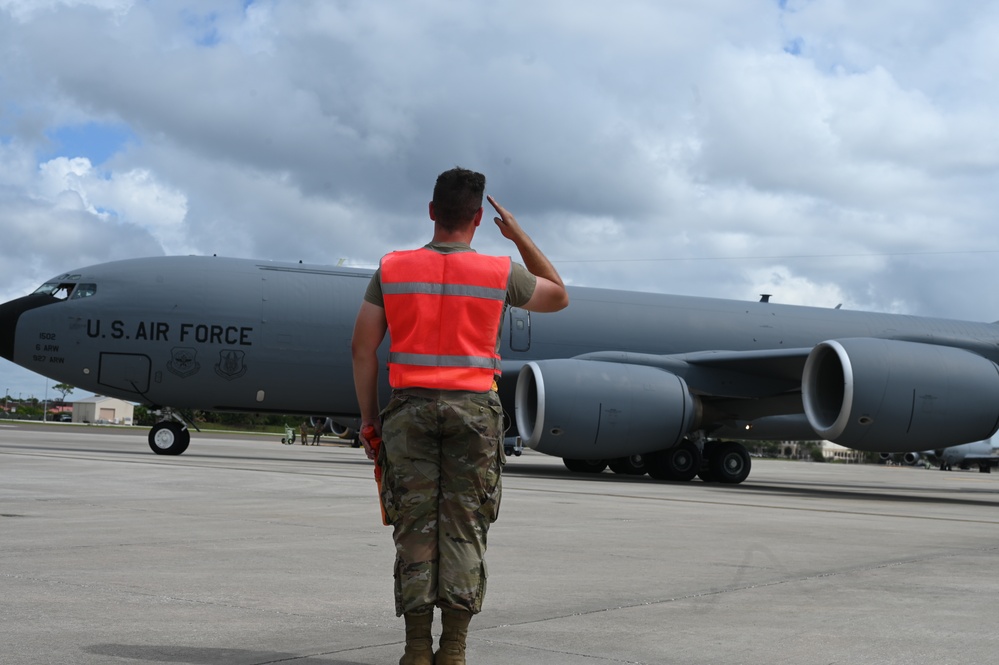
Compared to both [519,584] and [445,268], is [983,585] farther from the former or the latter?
[445,268]

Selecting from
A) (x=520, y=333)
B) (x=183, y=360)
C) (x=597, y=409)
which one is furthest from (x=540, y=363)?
(x=183, y=360)

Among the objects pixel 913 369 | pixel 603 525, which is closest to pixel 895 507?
pixel 913 369

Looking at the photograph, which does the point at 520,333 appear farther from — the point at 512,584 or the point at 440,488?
the point at 440,488

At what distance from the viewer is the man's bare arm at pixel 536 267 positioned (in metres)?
4.02

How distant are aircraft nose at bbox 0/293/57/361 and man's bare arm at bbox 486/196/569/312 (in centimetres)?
1656

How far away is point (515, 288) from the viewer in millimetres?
3971

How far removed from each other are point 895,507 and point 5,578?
11.2m

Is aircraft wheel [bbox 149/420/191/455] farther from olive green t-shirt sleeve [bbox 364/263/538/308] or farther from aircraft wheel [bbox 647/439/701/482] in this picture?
olive green t-shirt sleeve [bbox 364/263/538/308]

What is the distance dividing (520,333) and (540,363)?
7.70ft

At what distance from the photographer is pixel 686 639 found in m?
4.45

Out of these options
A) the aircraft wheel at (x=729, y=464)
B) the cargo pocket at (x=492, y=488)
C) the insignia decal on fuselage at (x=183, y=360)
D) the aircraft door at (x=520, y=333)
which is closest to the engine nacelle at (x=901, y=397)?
the aircraft wheel at (x=729, y=464)

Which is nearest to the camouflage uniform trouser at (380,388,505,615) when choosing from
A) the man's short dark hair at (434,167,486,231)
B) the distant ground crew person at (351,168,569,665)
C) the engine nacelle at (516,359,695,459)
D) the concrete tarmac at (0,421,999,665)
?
the distant ground crew person at (351,168,569,665)

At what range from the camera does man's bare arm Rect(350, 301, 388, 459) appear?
387 centimetres

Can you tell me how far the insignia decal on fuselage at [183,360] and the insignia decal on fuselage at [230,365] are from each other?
39cm
